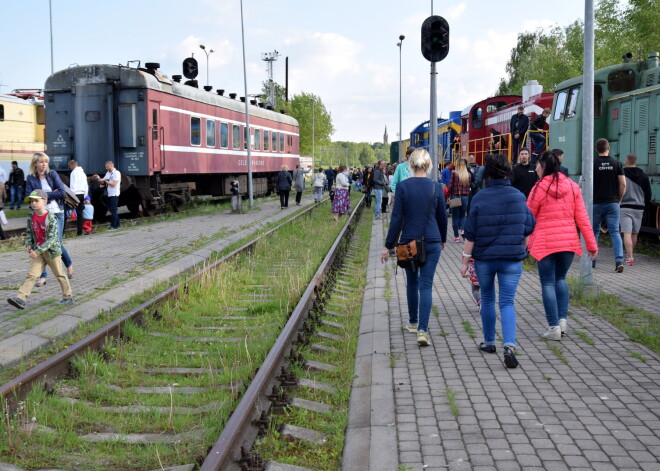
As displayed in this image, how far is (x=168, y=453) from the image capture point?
15.0ft

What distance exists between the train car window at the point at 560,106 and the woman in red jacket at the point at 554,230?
384 inches

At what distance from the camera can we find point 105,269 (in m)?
12.0

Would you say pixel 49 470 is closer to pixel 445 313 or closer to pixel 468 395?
pixel 468 395

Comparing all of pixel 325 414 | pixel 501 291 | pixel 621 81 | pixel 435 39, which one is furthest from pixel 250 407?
pixel 621 81

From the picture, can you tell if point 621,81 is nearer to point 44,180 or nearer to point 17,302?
point 44,180

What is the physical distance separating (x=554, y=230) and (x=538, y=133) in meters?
11.7

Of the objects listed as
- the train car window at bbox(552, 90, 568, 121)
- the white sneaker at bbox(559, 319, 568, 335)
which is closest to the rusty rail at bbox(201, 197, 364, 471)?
the white sneaker at bbox(559, 319, 568, 335)

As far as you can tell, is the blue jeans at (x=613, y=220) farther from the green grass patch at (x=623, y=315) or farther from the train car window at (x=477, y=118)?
the train car window at (x=477, y=118)

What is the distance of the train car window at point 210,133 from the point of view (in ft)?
81.5

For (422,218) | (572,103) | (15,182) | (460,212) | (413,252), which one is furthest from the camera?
(15,182)

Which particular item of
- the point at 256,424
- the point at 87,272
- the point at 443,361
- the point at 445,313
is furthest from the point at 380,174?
the point at 256,424

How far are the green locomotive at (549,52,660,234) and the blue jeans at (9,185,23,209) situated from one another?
1891 cm

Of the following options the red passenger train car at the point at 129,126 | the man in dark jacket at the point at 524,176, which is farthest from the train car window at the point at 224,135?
the man in dark jacket at the point at 524,176

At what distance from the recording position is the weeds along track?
4.60 metres
